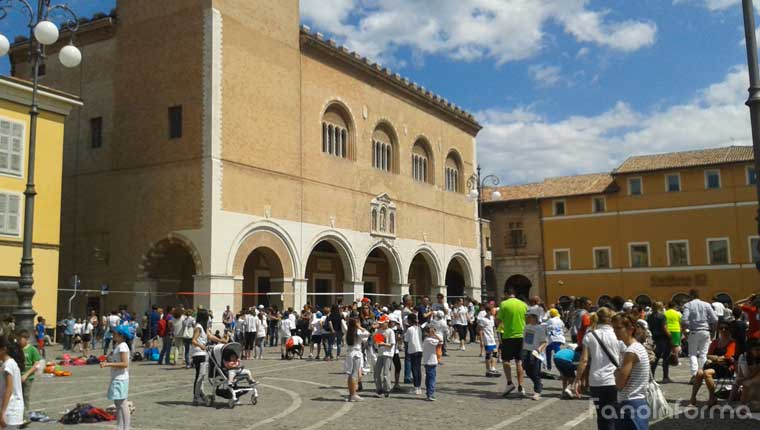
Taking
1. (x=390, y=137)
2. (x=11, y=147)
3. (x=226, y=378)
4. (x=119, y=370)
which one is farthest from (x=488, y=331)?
(x=390, y=137)

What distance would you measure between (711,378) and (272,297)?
62.9 ft

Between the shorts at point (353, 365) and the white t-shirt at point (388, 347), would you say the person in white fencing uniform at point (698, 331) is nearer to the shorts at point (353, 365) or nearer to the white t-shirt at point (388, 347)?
the white t-shirt at point (388, 347)

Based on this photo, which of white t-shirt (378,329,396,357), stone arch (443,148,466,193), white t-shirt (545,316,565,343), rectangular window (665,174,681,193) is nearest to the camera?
white t-shirt (378,329,396,357)

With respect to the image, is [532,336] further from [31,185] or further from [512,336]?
[31,185]

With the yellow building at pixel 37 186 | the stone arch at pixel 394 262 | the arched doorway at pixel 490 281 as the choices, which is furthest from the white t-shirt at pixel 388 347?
the arched doorway at pixel 490 281

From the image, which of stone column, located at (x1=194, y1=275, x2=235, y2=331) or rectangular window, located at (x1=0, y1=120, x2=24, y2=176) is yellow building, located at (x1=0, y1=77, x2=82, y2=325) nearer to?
rectangular window, located at (x1=0, y1=120, x2=24, y2=176)

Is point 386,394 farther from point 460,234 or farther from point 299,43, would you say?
point 460,234

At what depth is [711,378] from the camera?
1055 centimetres

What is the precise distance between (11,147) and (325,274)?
51.2 ft

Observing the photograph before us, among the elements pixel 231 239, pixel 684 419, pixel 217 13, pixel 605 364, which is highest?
pixel 217 13

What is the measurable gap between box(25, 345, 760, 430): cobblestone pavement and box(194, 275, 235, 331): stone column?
6.63m

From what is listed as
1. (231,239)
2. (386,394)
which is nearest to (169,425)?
(386,394)

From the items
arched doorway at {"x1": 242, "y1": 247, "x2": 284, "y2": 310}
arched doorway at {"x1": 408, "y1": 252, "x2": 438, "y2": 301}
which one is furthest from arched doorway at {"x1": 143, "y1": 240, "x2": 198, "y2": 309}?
arched doorway at {"x1": 408, "y1": 252, "x2": 438, "y2": 301}

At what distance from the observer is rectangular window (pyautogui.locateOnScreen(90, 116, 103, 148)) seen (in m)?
26.8
